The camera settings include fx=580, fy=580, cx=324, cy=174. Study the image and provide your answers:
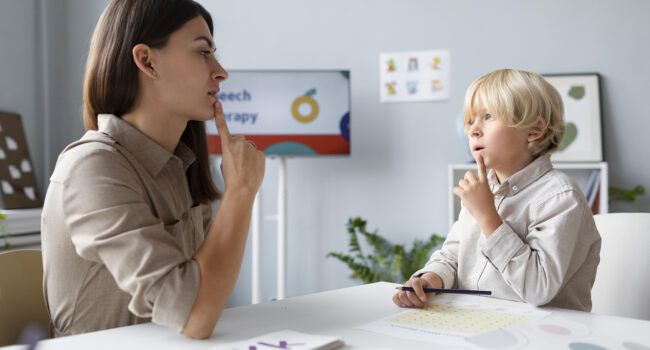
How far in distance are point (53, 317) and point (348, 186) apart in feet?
8.28

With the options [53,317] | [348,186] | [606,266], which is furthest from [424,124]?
[53,317]

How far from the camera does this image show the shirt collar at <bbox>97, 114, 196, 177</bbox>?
44.4 inches

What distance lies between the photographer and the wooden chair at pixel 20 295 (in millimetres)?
1113

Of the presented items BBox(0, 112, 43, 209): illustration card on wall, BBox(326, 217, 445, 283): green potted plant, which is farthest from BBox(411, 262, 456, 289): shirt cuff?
BBox(0, 112, 43, 209): illustration card on wall

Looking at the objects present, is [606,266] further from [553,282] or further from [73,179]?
[73,179]

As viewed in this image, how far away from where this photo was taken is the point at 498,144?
1369 millimetres

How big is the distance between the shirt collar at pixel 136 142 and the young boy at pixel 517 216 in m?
0.54

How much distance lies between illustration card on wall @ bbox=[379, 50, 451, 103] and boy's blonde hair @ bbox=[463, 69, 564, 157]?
2.00m

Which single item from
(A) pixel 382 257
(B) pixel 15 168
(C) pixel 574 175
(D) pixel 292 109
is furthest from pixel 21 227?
(C) pixel 574 175

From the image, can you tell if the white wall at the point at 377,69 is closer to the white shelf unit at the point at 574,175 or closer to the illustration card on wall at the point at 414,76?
the illustration card on wall at the point at 414,76

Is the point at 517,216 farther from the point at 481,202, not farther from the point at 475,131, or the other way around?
the point at 475,131

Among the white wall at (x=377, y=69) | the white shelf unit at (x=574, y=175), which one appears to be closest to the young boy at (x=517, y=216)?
the white shelf unit at (x=574, y=175)

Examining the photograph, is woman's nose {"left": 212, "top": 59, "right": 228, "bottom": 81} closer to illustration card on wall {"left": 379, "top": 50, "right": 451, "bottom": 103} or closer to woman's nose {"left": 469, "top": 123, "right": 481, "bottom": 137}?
woman's nose {"left": 469, "top": 123, "right": 481, "bottom": 137}

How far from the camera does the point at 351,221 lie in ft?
10.9
